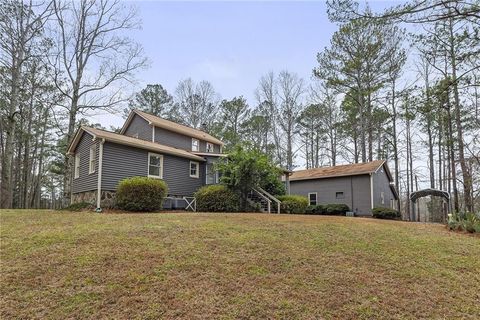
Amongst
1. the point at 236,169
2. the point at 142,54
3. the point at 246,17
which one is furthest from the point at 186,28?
the point at 142,54

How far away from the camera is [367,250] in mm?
6484

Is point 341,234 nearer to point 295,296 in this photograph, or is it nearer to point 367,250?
point 367,250

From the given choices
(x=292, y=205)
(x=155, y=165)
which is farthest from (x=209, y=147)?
(x=292, y=205)

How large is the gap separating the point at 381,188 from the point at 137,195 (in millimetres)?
16528

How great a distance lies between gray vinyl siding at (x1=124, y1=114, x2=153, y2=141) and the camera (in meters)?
20.8

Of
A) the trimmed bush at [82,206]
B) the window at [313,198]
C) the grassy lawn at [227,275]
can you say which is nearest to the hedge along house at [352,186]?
the window at [313,198]

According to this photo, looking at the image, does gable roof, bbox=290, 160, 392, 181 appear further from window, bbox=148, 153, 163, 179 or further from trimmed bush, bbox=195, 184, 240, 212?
window, bbox=148, 153, 163, 179

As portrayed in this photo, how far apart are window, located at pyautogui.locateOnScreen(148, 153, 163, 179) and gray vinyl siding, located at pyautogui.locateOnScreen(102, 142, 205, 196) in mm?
195

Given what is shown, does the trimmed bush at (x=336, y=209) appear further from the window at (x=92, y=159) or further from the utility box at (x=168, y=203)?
the window at (x=92, y=159)

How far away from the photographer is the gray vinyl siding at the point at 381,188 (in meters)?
20.3

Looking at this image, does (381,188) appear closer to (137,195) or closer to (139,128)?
(137,195)

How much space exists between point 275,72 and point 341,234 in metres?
25.0

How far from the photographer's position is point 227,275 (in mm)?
4816

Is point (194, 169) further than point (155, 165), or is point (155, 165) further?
point (194, 169)
